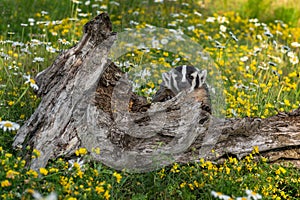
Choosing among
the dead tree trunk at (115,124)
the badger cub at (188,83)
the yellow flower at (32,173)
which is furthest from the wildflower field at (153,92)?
the badger cub at (188,83)

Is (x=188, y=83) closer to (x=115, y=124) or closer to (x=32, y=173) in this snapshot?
(x=115, y=124)

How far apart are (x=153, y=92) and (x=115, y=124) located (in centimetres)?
98

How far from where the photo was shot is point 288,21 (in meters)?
8.11

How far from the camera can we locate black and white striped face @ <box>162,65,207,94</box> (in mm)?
3836

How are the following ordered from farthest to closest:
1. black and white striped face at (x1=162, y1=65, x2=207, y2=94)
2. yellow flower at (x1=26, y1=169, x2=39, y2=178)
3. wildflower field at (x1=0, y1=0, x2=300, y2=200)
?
1. black and white striped face at (x1=162, y1=65, x2=207, y2=94)
2. wildflower field at (x1=0, y1=0, x2=300, y2=200)
3. yellow flower at (x1=26, y1=169, x2=39, y2=178)

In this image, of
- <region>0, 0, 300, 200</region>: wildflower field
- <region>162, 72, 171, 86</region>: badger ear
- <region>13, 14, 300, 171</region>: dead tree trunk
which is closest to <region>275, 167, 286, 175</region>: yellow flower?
<region>0, 0, 300, 200</region>: wildflower field

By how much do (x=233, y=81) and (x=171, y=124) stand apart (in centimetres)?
205

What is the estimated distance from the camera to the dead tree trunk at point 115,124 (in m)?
3.46

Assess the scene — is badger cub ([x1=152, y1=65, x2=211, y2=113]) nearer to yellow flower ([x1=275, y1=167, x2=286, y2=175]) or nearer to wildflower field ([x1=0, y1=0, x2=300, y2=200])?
wildflower field ([x1=0, y1=0, x2=300, y2=200])

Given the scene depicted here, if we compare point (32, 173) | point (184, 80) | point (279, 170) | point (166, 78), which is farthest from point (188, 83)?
point (32, 173)

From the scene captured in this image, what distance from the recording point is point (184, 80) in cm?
386

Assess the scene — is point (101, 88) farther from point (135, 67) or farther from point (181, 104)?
point (135, 67)

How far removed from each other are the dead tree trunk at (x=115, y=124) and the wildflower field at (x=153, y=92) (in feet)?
0.34

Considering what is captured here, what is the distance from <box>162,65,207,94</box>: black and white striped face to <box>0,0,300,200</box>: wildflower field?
57 cm
